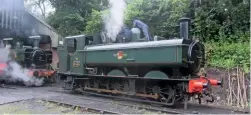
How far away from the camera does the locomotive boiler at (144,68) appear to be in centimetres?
868

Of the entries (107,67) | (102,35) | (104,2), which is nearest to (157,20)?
(102,35)

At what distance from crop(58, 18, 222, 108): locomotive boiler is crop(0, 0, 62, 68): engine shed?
7.63 metres

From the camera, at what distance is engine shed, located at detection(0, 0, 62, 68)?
18.4m

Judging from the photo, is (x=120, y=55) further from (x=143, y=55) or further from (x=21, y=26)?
(x=21, y=26)

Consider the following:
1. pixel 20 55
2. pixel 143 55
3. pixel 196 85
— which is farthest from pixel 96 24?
pixel 196 85

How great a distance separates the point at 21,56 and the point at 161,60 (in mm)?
9558

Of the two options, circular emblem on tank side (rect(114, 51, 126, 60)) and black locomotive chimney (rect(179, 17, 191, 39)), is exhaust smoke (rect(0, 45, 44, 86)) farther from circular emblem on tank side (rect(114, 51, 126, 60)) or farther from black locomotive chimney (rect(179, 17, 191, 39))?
black locomotive chimney (rect(179, 17, 191, 39))

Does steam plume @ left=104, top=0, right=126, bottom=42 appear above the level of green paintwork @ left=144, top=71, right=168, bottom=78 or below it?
above

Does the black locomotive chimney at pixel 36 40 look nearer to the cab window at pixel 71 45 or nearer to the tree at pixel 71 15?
the tree at pixel 71 15

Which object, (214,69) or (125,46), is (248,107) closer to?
(214,69)

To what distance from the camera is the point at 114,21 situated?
12.5 meters

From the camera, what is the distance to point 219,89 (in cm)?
1107

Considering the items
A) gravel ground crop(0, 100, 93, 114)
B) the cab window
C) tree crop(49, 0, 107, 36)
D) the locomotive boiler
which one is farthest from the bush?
tree crop(49, 0, 107, 36)

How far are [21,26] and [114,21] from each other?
9.24 m
